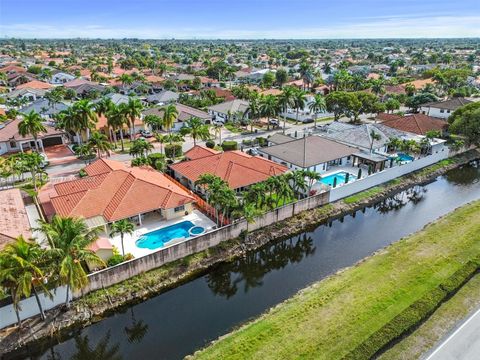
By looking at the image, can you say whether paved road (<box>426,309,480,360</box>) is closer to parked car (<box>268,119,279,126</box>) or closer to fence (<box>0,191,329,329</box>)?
fence (<box>0,191,329,329</box>)

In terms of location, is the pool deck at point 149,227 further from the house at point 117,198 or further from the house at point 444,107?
the house at point 444,107

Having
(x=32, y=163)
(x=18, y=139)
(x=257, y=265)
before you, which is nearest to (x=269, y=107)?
(x=257, y=265)

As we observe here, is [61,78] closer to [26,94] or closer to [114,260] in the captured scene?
[26,94]

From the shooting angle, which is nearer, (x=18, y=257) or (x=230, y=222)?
(x=18, y=257)

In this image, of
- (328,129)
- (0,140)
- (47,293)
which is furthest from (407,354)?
(0,140)

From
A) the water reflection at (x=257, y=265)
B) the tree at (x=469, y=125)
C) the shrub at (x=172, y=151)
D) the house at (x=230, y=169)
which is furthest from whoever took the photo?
the tree at (x=469, y=125)

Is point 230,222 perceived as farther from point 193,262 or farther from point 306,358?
point 306,358

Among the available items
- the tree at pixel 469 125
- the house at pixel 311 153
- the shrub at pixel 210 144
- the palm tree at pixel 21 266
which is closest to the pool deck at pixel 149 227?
the palm tree at pixel 21 266
